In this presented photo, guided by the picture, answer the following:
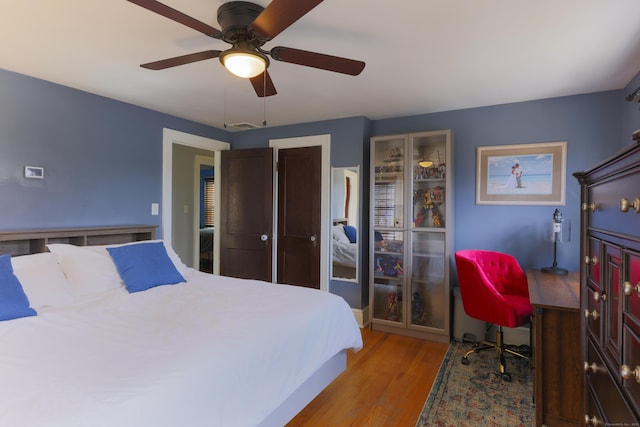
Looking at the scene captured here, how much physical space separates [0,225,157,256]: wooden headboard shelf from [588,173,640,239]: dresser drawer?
3.39m

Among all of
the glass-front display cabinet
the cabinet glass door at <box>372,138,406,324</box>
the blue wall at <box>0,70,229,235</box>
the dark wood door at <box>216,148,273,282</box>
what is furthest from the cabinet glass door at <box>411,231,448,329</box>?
the blue wall at <box>0,70,229,235</box>

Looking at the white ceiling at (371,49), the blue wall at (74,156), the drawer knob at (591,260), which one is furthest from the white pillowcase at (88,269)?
the drawer knob at (591,260)

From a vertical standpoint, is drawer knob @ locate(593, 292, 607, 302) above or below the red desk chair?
above

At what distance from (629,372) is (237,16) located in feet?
6.79

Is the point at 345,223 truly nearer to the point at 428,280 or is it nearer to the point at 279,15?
the point at 428,280

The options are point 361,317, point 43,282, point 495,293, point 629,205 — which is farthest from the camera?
point 361,317

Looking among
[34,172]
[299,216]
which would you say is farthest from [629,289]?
[34,172]

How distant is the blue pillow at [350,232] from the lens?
3798 millimetres

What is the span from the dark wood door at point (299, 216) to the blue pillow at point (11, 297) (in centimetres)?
258

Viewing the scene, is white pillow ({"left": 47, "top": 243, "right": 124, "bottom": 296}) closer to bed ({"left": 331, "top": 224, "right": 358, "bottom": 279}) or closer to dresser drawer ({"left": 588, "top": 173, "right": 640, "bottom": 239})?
bed ({"left": 331, "top": 224, "right": 358, "bottom": 279})

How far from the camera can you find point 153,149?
3.58 meters

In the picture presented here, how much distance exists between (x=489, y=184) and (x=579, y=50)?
4.73 ft

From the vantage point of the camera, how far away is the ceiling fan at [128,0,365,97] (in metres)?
1.44

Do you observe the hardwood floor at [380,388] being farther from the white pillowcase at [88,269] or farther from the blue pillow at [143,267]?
the white pillowcase at [88,269]
